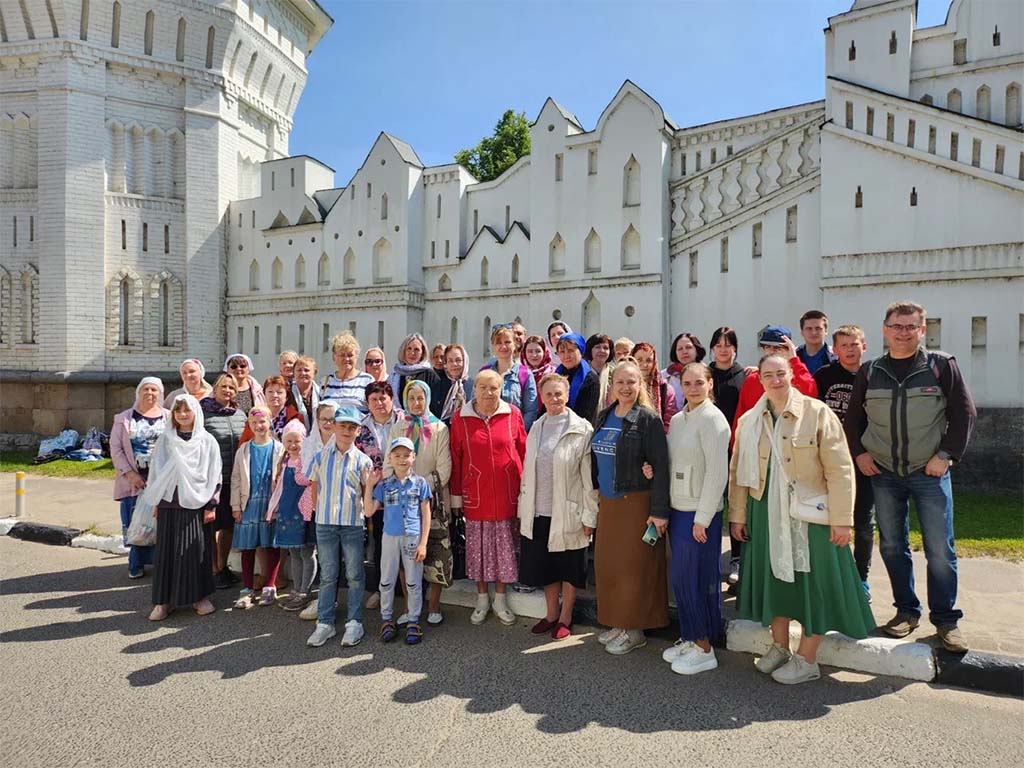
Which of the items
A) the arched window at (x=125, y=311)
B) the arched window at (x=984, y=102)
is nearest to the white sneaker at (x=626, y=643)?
the arched window at (x=984, y=102)

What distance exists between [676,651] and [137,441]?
5.63 m

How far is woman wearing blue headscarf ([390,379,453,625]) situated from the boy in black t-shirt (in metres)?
3.33

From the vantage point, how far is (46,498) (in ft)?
37.8

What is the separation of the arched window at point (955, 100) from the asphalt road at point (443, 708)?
44.1ft

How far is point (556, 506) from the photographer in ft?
16.3

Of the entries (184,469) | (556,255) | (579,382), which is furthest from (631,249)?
(184,469)

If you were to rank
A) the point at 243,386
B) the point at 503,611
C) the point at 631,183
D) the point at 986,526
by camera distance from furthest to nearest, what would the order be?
the point at 631,183
the point at 986,526
the point at 243,386
the point at 503,611

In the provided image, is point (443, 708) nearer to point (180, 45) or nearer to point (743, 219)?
point (743, 219)

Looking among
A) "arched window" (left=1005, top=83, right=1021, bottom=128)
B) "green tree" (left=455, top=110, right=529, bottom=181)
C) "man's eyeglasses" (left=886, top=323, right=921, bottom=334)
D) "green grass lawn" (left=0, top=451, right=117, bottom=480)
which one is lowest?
"green grass lawn" (left=0, top=451, right=117, bottom=480)

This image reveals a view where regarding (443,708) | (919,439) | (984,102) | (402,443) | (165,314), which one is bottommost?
(443,708)

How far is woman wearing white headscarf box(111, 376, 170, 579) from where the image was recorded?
6.48 metres

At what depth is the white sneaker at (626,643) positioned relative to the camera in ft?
15.4

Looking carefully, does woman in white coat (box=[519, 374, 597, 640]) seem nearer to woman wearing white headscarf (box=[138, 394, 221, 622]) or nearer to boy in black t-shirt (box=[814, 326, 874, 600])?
boy in black t-shirt (box=[814, 326, 874, 600])

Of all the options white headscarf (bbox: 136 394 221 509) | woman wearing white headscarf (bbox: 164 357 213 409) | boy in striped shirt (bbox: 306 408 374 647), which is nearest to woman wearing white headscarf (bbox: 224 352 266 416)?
woman wearing white headscarf (bbox: 164 357 213 409)
